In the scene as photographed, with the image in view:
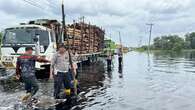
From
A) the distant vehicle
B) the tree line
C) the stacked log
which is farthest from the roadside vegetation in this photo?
the distant vehicle

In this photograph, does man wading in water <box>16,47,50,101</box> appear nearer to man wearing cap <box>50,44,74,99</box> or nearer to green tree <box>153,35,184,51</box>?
man wearing cap <box>50,44,74,99</box>

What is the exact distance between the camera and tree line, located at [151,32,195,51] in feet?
566

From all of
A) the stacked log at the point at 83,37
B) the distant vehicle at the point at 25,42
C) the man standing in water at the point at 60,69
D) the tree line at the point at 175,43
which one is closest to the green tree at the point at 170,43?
the tree line at the point at 175,43

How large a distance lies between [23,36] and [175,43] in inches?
6363

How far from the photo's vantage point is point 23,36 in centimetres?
1933

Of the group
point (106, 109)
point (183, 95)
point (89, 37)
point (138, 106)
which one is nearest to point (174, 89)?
point (183, 95)

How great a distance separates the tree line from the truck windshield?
151 m

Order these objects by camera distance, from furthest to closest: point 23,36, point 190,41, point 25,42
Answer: point 190,41 → point 23,36 → point 25,42

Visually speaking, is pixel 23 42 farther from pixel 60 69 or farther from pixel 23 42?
pixel 60 69

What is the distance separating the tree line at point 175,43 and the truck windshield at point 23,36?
15073 centimetres

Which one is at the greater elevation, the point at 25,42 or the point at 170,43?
the point at 170,43

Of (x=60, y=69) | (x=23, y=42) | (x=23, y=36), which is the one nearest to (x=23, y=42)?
(x=23, y=42)

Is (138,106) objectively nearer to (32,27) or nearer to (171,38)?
(32,27)

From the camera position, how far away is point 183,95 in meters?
14.1
